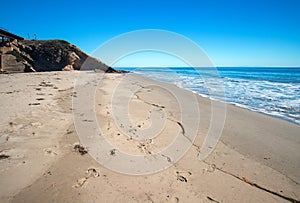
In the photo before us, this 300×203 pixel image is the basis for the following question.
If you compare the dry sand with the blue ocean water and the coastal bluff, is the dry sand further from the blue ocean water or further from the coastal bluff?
the coastal bluff

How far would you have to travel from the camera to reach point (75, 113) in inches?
184

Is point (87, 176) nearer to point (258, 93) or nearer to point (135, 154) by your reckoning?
point (135, 154)

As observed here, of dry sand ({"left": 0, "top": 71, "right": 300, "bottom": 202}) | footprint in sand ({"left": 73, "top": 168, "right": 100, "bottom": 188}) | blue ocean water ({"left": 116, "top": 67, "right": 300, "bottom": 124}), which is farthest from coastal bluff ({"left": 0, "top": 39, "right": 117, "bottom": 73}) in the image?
footprint in sand ({"left": 73, "top": 168, "right": 100, "bottom": 188})

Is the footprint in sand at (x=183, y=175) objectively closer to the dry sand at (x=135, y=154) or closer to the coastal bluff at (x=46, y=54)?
the dry sand at (x=135, y=154)

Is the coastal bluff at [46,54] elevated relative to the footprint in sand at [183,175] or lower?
elevated

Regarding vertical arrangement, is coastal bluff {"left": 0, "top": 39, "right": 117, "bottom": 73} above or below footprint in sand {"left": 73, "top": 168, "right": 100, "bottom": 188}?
above

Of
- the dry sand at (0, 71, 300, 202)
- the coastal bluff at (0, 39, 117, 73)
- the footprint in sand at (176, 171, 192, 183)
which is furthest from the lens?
the coastal bluff at (0, 39, 117, 73)

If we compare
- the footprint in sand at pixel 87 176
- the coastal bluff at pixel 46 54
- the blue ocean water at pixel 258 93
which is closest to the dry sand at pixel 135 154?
the footprint in sand at pixel 87 176

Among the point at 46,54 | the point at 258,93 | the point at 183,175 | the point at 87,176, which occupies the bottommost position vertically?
the point at 258,93

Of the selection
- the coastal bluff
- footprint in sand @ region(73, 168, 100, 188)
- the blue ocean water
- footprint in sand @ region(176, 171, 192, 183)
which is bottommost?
the blue ocean water

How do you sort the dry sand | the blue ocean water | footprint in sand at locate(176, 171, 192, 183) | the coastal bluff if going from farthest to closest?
the coastal bluff < the blue ocean water < footprint in sand at locate(176, 171, 192, 183) < the dry sand

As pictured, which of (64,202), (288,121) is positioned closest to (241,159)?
(64,202)

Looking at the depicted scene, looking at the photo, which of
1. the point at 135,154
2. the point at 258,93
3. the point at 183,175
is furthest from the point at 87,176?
the point at 258,93

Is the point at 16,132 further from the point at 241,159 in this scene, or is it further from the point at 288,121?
the point at 288,121
